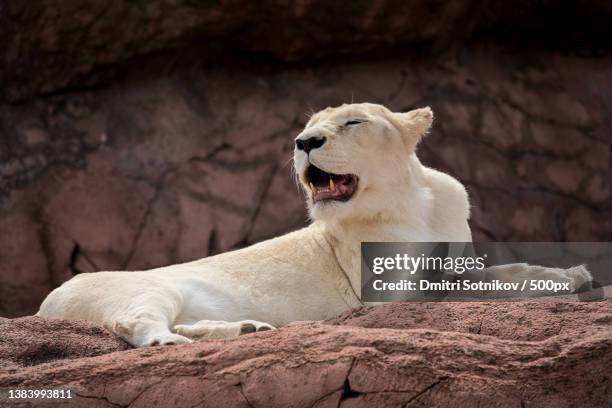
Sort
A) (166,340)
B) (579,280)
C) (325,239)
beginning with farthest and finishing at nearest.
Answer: (325,239), (579,280), (166,340)

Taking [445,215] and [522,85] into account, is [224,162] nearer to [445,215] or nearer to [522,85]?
[522,85]

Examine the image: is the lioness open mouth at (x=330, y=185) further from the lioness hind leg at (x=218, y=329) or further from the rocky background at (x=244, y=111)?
the rocky background at (x=244, y=111)

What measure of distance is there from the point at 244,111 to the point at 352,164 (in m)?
3.61

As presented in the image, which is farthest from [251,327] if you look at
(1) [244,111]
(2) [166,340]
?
(1) [244,111]

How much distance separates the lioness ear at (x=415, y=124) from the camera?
6.14m

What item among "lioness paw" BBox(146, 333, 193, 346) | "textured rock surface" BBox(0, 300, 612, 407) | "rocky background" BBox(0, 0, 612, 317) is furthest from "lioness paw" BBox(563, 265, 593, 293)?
"rocky background" BBox(0, 0, 612, 317)

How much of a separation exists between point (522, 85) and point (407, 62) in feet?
3.30

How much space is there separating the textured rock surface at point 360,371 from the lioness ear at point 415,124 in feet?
7.07

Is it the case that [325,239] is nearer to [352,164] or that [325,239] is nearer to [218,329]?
[352,164]

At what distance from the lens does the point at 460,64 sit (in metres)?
9.85

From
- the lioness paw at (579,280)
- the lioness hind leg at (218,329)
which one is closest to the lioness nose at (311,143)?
the lioness hind leg at (218,329)

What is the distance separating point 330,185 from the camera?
5879mm

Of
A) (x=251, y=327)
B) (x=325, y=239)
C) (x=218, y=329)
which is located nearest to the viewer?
(x=251, y=327)

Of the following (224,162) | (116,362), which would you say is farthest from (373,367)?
(224,162)
